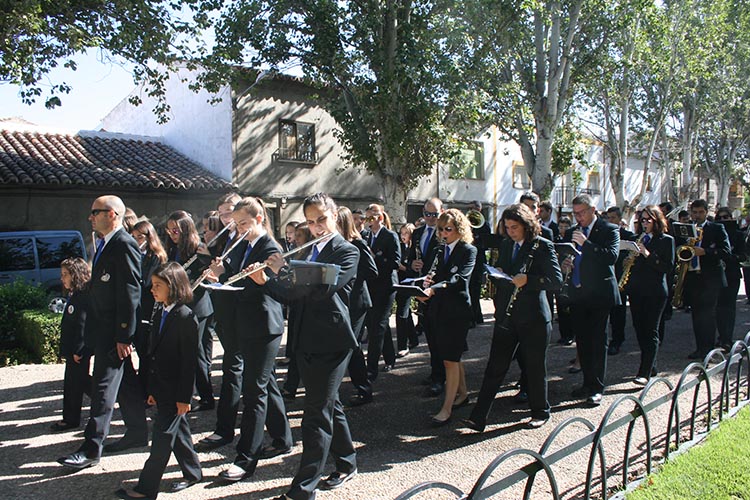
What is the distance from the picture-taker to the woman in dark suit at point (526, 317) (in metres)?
4.83

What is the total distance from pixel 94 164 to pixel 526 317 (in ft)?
49.0

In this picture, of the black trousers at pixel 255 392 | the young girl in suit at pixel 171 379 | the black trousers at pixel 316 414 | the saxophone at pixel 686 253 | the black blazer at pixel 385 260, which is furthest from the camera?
the saxophone at pixel 686 253

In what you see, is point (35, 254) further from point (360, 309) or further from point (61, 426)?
point (360, 309)

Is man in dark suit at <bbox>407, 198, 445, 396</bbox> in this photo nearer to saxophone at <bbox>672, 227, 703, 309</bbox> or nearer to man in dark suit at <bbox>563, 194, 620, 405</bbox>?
man in dark suit at <bbox>563, 194, 620, 405</bbox>

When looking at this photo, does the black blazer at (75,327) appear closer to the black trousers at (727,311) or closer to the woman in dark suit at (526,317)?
the woman in dark suit at (526,317)

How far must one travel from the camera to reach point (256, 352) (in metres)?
4.09

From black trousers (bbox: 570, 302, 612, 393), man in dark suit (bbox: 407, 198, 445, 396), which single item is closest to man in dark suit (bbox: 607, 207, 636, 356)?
black trousers (bbox: 570, 302, 612, 393)

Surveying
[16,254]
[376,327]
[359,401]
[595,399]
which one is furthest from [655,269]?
[16,254]

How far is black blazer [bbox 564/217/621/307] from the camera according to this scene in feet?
18.5

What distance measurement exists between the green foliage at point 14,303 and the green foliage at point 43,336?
0.52 m

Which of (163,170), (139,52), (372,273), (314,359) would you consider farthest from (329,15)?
(314,359)

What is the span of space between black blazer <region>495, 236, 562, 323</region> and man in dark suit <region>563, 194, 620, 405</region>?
944 millimetres

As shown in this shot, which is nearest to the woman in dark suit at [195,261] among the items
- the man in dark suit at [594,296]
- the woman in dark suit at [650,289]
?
the man in dark suit at [594,296]

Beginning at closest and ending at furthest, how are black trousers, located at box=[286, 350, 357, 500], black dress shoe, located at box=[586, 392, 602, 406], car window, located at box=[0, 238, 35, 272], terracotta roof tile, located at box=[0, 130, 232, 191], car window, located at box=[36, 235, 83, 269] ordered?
black trousers, located at box=[286, 350, 357, 500], black dress shoe, located at box=[586, 392, 602, 406], car window, located at box=[0, 238, 35, 272], car window, located at box=[36, 235, 83, 269], terracotta roof tile, located at box=[0, 130, 232, 191]
